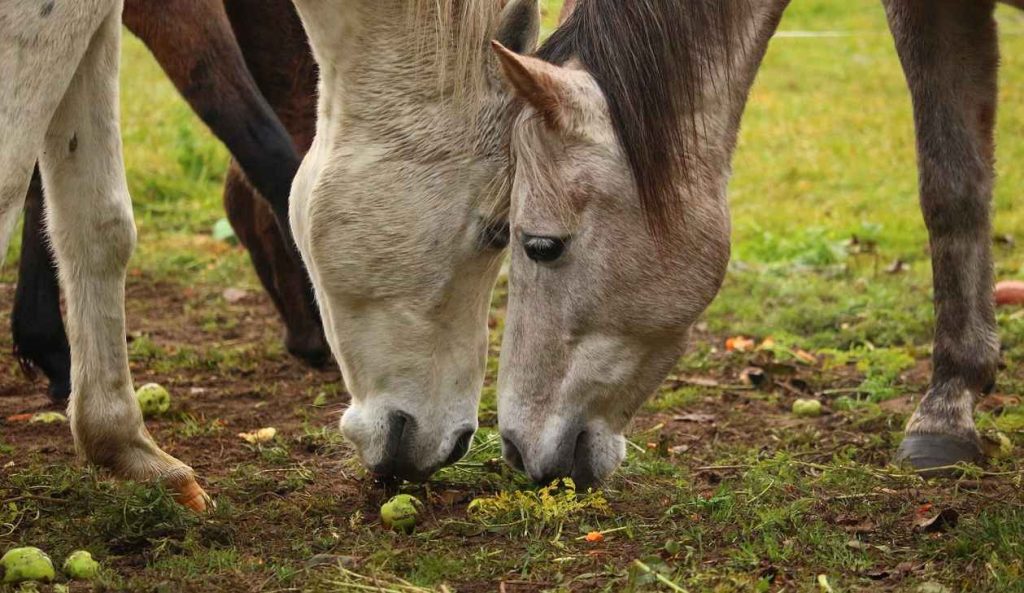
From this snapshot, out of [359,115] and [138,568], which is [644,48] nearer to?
[359,115]

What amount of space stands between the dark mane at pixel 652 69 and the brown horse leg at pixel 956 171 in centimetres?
118

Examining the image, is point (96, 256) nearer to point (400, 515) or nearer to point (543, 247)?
point (400, 515)

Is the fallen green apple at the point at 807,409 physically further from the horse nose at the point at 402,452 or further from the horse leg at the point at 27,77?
the horse leg at the point at 27,77

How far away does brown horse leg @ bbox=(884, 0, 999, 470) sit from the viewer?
3.98 metres

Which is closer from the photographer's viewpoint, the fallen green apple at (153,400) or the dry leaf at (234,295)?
the fallen green apple at (153,400)

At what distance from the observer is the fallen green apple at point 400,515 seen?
3010 millimetres

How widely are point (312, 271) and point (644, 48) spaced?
1060mm

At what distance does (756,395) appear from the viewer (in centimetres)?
470

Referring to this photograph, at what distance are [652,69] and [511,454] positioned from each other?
1011 mm

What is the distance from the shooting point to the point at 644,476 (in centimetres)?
354

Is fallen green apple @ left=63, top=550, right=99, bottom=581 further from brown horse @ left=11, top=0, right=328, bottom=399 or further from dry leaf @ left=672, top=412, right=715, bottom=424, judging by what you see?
dry leaf @ left=672, top=412, right=715, bottom=424

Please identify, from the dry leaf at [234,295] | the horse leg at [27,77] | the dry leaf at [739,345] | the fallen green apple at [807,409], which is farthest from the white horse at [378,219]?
the dry leaf at [234,295]

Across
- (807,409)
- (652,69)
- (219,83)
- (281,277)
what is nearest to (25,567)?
(652,69)

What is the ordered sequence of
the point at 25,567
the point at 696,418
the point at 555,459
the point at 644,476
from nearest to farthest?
the point at 25,567 < the point at 555,459 < the point at 644,476 < the point at 696,418
